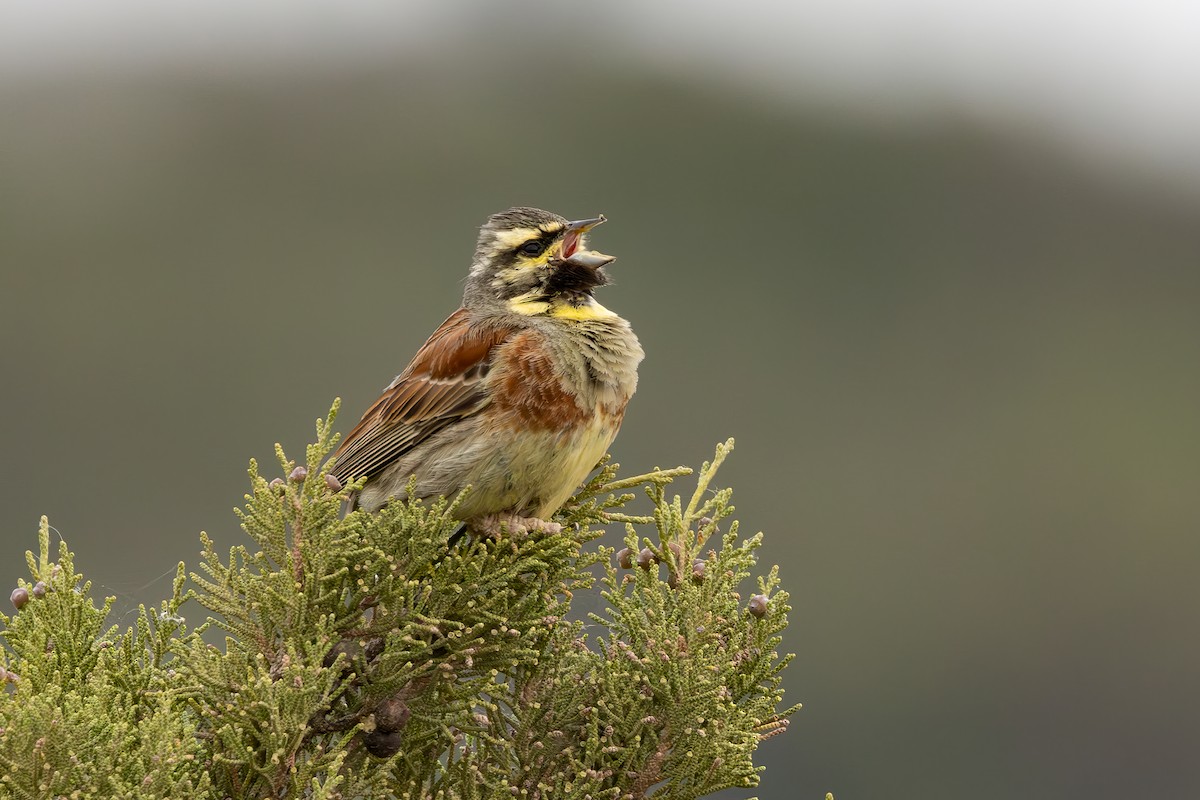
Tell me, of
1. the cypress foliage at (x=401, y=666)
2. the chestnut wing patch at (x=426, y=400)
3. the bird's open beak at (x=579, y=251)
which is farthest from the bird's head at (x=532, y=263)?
the cypress foliage at (x=401, y=666)

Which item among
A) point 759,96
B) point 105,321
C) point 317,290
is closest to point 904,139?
point 759,96

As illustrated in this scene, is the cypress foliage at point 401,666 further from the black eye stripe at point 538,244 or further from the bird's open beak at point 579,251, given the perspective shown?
the black eye stripe at point 538,244

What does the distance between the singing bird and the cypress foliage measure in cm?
44

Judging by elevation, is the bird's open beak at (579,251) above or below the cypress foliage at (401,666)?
above

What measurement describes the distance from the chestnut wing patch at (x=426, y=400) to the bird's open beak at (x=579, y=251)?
1.48 ft

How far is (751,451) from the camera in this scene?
3753 centimetres

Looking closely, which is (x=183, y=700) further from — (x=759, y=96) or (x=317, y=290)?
(x=759, y=96)

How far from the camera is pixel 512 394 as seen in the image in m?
4.76

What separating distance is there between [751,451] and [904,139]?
829 inches

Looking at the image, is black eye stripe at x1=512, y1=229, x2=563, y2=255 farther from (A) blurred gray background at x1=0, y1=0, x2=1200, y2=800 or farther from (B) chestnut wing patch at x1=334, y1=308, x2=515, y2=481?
(A) blurred gray background at x1=0, y1=0, x2=1200, y2=800

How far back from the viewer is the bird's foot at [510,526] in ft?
14.0

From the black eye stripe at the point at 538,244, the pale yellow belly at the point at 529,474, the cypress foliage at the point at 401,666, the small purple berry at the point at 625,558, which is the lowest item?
the cypress foliage at the point at 401,666

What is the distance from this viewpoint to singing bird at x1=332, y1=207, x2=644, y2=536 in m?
4.60

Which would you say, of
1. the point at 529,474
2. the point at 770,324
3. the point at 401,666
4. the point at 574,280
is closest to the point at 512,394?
the point at 529,474
